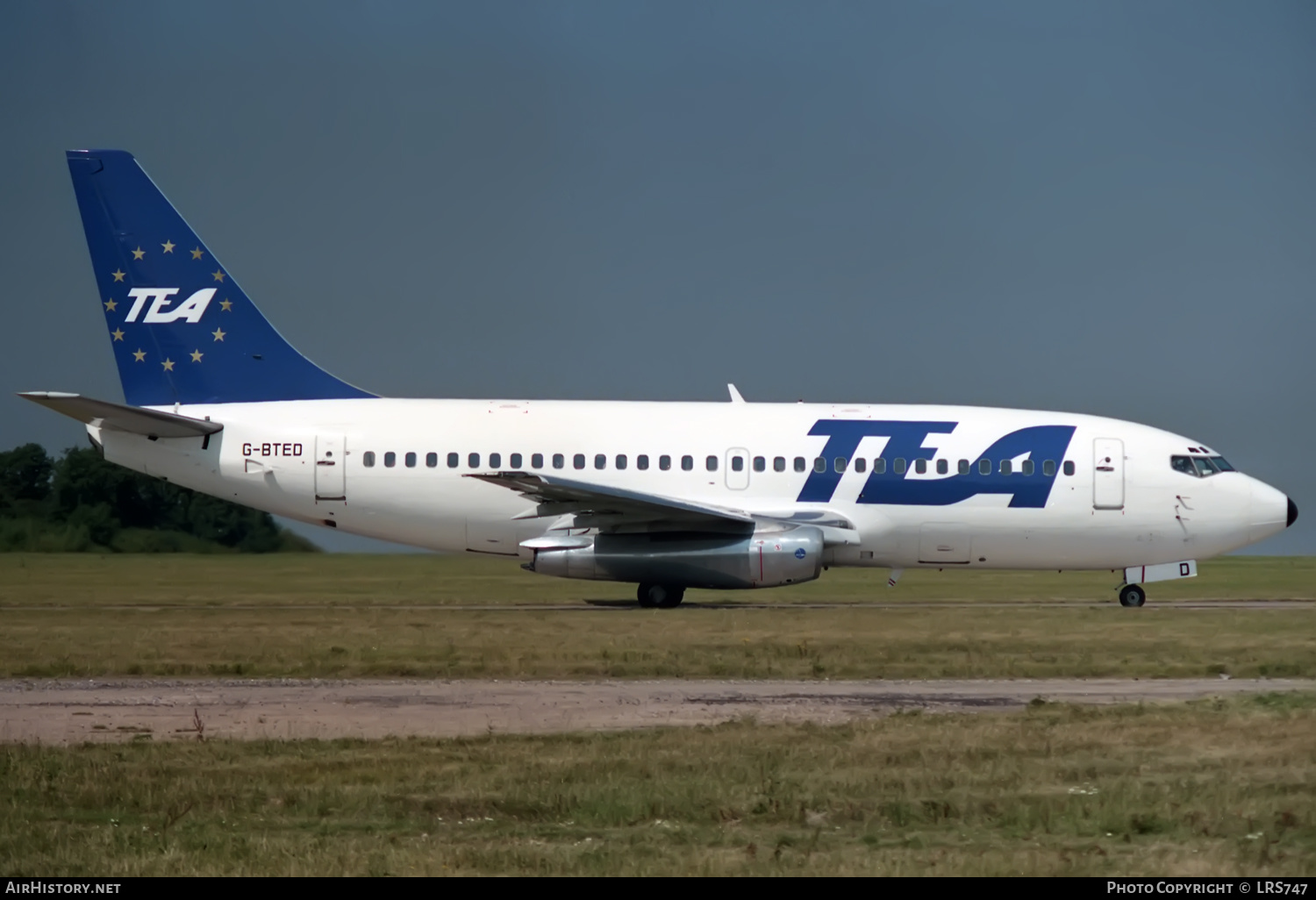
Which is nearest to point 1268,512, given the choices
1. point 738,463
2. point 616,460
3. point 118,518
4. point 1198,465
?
point 1198,465

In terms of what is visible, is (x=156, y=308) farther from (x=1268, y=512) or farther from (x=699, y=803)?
(x=699, y=803)

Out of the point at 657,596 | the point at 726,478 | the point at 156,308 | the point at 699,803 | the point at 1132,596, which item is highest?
the point at 156,308

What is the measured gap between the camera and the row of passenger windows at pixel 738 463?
27016 millimetres

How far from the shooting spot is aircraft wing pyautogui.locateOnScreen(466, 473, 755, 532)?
2470cm

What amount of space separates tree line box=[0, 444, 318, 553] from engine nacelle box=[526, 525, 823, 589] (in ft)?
51.1

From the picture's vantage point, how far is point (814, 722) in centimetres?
1278

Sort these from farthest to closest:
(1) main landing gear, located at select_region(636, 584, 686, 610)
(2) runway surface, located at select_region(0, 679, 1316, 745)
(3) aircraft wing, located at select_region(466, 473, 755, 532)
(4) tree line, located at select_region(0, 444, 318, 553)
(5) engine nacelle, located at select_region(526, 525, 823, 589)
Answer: (4) tree line, located at select_region(0, 444, 318, 553)
(1) main landing gear, located at select_region(636, 584, 686, 610)
(5) engine nacelle, located at select_region(526, 525, 823, 589)
(3) aircraft wing, located at select_region(466, 473, 755, 532)
(2) runway surface, located at select_region(0, 679, 1316, 745)

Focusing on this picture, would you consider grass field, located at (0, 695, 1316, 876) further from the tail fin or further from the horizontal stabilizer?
the tail fin

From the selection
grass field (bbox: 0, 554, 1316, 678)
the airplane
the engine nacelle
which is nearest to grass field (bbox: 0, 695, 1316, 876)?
grass field (bbox: 0, 554, 1316, 678)

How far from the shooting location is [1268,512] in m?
27.6

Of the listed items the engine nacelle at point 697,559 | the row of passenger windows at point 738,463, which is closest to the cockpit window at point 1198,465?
the row of passenger windows at point 738,463

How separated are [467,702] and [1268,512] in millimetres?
18235

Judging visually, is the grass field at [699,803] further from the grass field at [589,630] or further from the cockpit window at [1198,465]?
the cockpit window at [1198,465]

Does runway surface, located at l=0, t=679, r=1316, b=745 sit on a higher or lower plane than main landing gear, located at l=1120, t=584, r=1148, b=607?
lower
